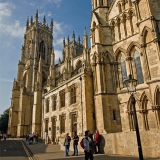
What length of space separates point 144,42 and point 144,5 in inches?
142

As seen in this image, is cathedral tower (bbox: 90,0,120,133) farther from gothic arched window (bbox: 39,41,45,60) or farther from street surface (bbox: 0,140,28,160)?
gothic arched window (bbox: 39,41,45,60)

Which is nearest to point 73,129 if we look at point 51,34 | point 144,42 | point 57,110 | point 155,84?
point 57,110

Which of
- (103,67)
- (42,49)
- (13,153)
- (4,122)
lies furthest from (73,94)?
(4,122)

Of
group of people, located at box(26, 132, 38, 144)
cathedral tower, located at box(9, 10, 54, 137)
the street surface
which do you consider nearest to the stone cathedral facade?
group of people, located at box(26, 132, 38, 144)

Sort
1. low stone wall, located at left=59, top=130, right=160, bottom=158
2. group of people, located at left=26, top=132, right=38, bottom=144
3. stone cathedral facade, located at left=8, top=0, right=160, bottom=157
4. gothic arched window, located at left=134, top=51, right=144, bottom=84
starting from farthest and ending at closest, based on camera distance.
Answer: group of people, located at left=26, top=132, right=38, bottom=144 → gothic arched window, located at left=134, top=51, right=144, bottom=84 → stone cathedral facade, located at left=8, top=0, right=160, bottom=157 → low stone wall, located at left=59, top=130, right=160, bottom=158

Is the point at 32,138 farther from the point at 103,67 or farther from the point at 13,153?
the point at 103,67

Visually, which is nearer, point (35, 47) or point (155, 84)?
point (155, 84)

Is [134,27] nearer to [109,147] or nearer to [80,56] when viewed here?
[109,147]

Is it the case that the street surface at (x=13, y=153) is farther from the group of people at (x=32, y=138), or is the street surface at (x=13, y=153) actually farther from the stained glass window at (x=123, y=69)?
the stained glass window at (x=123, y=69)

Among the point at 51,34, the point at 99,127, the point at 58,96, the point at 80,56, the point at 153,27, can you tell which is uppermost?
the point at 51,34

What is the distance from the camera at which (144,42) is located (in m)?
13.8

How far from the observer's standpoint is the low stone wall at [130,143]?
8289 mm

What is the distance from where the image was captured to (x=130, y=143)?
9.54 meters

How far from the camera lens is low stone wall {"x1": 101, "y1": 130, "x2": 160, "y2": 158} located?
8289mm
